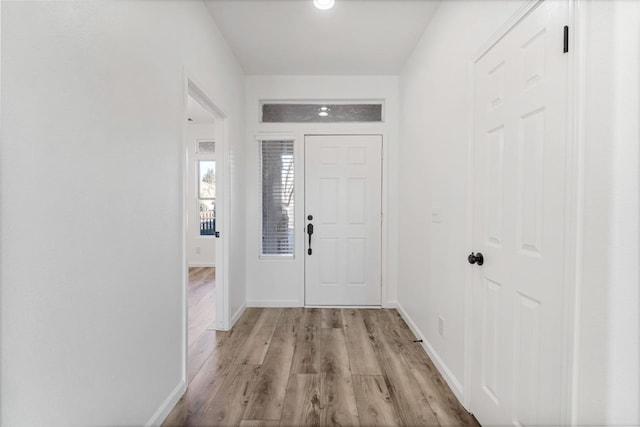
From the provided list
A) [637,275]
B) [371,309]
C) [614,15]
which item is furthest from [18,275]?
[371,309]

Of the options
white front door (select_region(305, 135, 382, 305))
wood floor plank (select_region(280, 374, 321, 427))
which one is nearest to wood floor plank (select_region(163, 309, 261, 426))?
wood floor plank (select_region(280, 374, 321, 427))

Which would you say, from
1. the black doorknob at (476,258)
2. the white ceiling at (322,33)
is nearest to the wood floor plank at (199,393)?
the black doorknob at (476,258)

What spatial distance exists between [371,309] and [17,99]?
3.48 m

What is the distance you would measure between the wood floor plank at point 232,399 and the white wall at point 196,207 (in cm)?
424

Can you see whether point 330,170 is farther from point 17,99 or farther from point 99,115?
point 17,99

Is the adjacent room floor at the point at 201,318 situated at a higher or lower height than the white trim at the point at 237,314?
lower

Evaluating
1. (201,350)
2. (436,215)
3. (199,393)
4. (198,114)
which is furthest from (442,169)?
(198,114)

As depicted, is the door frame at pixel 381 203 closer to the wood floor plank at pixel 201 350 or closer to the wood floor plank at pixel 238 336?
the wood floor plank at pixel 238 336

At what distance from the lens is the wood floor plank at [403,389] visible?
70.0 inches

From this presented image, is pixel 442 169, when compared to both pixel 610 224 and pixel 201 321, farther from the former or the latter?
pixel 201 321

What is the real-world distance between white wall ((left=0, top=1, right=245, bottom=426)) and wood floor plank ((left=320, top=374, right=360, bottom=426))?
90cm

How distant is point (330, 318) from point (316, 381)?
4.15 ft

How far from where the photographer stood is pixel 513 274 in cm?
145

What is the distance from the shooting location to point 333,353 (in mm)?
2564
